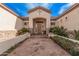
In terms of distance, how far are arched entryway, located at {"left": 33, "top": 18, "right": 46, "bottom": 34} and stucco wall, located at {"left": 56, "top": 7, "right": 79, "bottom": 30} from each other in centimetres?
314

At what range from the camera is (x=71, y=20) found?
1031 cm

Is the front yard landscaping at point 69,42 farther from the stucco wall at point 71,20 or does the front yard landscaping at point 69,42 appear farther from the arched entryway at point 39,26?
the arched entryway at point 39,26

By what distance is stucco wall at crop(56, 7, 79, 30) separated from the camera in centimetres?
958

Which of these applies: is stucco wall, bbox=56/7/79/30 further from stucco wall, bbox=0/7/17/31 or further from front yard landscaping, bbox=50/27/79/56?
stucco wall, bbox=0/7/17/31

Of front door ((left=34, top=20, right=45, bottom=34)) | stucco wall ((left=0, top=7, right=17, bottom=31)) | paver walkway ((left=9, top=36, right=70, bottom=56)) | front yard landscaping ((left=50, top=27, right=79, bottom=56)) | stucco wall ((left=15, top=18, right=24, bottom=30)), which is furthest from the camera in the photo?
front door ((left=34, top=20, right=45, bottom=34))

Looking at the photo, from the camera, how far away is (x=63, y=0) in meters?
6.47

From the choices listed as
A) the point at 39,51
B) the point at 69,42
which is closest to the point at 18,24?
the point at 39,51

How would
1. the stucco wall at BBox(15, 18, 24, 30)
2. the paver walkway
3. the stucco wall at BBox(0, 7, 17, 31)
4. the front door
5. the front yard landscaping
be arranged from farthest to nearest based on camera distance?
1. the front door
2. the stucco wall at BBox(0, 7, 17, 31)
3. the stucco wall at BBox(15, 18, 24, 30)
4. the paver walkway
5. the front yard landscaping

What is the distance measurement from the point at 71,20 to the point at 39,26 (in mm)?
4508

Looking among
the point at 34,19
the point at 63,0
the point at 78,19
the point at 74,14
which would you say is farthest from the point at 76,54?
the point at 34,19

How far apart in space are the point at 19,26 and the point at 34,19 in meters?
5.35

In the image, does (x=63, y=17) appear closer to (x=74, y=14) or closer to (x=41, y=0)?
(x=74, y=14)

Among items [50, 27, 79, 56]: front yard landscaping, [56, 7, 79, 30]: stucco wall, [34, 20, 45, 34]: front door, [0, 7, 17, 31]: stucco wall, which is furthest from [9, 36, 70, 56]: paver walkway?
[34, 20, 45, 34]: front door

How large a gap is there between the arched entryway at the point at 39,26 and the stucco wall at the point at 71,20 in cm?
314
